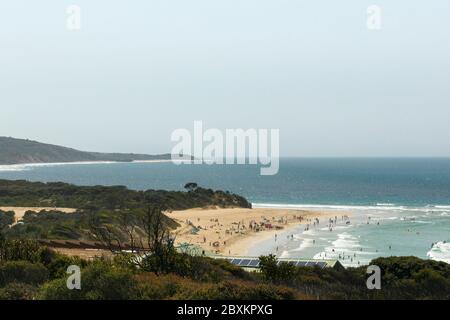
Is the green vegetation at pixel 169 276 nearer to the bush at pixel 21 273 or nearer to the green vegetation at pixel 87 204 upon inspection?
the bush at pixel 21 273

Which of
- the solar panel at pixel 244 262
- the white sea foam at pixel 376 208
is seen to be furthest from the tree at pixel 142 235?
the white sea foam at pixel 376 208

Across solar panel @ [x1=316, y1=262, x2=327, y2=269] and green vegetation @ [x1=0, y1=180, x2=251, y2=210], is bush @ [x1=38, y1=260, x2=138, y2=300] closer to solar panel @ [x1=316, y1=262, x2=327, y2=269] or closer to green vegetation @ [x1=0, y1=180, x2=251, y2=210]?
solar panel @ [x1=316, y1=262, x2=327, y2=269]

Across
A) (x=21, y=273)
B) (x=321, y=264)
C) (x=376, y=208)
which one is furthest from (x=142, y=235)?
(x=376, y=208)

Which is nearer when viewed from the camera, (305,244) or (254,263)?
(254,263)

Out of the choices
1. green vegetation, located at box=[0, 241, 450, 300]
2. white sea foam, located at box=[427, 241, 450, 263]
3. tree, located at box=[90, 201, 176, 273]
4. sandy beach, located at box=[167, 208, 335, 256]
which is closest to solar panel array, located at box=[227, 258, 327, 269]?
green vegetation, located at box=[0, 241, 450, 300]

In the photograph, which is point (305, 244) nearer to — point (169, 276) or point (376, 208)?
point (169, 276)

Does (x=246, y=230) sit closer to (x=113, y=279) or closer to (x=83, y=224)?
(x=83, y=224)
